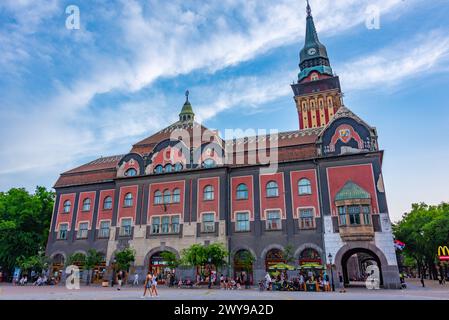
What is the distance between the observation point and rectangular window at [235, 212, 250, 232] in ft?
115

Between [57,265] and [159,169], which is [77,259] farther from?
[159,169]

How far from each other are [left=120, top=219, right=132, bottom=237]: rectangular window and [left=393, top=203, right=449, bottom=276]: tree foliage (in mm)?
37389

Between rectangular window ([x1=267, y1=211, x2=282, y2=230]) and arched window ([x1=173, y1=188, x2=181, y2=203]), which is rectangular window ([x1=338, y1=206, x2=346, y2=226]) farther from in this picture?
arched window ([x1=173, y1=188, x2=181, y2=203])

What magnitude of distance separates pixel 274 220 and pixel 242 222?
3.44 meters

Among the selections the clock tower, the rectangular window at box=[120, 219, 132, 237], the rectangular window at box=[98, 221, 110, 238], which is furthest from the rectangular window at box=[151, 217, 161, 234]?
the clock tower

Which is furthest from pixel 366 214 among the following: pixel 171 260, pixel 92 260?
pixel 92 260

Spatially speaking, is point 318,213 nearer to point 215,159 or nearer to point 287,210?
point 287,210

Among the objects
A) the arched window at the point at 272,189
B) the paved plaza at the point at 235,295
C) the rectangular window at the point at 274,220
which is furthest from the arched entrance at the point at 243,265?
the paved plaza at the point at 235,295

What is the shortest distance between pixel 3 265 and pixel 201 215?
2937 centimetres

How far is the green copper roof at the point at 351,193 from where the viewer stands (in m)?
31.3

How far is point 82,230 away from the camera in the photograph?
4156 centimetres
